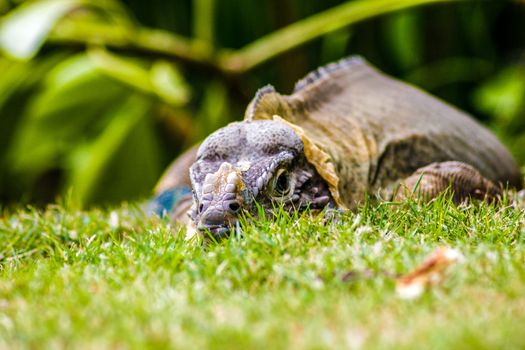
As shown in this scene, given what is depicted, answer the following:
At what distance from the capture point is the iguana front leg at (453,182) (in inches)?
239

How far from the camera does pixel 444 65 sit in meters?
14.5

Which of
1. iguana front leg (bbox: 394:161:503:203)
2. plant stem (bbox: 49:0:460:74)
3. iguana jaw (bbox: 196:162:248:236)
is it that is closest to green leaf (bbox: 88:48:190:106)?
plant stem (bbox: 49:0:460:74)

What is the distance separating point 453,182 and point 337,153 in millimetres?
890

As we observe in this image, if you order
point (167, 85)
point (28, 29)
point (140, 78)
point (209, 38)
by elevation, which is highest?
point (28, 29)

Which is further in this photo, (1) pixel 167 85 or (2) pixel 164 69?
(2) pixel 164 69

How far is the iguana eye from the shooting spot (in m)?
5.23

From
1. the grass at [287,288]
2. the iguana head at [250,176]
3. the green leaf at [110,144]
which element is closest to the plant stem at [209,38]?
the green leaf at [110,144]

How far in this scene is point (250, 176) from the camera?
16.8 ft

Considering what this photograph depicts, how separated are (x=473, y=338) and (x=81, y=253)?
2.76 m

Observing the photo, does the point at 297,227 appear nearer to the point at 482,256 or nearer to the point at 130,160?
the point at 482,256

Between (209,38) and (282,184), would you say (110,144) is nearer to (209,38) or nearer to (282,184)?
(209,38)

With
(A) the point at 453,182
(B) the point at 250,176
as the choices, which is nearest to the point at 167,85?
(A) the point at 453,182

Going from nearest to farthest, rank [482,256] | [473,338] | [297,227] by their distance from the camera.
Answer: [473,338]
[482,256]
[297,227]

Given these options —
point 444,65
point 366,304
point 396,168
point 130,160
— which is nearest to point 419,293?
point 366,304
